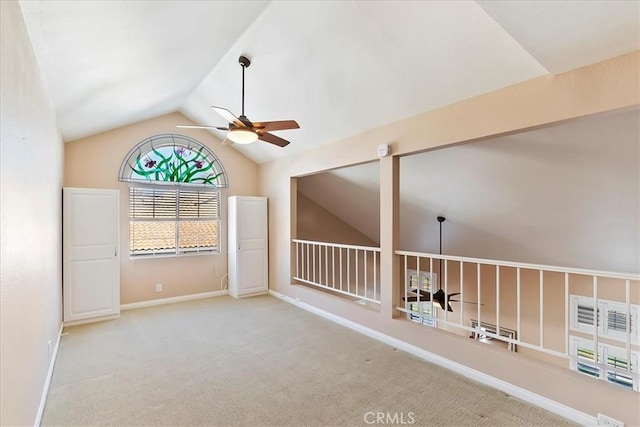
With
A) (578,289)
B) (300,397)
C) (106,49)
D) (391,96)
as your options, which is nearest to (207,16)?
(106,49)

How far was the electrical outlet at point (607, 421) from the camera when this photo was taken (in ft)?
6.42

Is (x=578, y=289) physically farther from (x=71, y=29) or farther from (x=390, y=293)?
(x=71, y=29)

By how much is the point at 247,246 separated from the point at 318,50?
3560mm

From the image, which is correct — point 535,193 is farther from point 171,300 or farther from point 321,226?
point 171,300

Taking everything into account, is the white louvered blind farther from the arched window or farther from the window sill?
the arched window

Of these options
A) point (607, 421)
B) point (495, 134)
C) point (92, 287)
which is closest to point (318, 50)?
point (495, 134)

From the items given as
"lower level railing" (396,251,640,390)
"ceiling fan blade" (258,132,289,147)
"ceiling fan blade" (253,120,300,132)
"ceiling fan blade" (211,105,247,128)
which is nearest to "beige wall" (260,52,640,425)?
"lower level railing" (396,251,640,390)

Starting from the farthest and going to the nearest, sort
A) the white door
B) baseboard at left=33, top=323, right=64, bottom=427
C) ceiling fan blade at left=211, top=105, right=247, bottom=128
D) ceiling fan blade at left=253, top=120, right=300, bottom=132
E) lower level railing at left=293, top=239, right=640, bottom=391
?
lower level railing at left=293, top=239, right=640, bottom=391 < the white door < ceiling fan blade at left=253, top=120, right=300, bottom=132 < ceiling fan blade at left=211, top=105, right=247, bottom=128 < baseboard at left=33, top=323, right=64, bottom=427

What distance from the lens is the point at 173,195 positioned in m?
5.13

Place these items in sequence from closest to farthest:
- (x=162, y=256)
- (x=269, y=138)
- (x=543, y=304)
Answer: (x=269, y=138) < (x=543, y=304) < (x=162, y=256)

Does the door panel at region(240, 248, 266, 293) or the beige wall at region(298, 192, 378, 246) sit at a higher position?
the beige wall at region(298, 192, 378, 246)

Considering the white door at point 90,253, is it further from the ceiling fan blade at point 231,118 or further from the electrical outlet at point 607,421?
the electrical outlet at point 607,421

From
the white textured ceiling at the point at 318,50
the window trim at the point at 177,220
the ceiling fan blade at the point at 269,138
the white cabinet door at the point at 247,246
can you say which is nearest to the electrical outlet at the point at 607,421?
the white textured ceiling at the point at 318,50

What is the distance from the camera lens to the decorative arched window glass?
4.87 m
